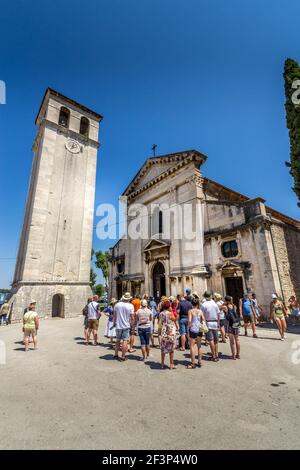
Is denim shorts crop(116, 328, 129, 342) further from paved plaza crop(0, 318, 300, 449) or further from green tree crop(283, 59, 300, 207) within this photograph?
green tree crop(283, 59, 300, 207)

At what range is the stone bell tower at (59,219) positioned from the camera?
16.8 m

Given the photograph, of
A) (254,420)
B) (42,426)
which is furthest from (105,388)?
(254,420)

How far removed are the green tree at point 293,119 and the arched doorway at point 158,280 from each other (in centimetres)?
1149

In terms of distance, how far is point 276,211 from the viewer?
16.4m

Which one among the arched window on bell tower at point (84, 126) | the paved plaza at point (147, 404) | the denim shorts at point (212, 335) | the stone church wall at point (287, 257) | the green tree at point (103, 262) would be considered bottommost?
the paved plaza at point (147, 404)

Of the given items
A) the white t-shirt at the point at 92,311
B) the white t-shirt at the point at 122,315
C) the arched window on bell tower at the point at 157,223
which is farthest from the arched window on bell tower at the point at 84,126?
the white t-shirt at the point at 122,315

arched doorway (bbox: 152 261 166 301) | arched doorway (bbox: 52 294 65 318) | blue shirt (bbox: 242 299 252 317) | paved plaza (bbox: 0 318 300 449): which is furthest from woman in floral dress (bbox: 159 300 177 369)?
arched doorway (bbox: 52 294 65 318)

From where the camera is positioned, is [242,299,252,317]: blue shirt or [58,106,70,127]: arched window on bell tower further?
[58,106,70,127]: arched window on bell tower

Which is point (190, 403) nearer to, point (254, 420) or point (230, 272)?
point (254, 420)

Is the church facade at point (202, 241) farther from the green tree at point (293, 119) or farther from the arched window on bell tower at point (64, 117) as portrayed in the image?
the arched window on bell tower at point (64, 117)

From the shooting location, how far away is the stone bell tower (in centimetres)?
1680

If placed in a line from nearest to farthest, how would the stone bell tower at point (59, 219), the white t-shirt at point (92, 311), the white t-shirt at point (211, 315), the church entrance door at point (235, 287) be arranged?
the white t-shirt at point (211, 315) < the white t-shirt at point (92, 311) < the church entrance door at point (235, 287) < the stone bell tower at point (59, 219)

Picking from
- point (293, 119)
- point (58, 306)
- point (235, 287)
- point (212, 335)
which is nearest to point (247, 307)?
point (212, 335)

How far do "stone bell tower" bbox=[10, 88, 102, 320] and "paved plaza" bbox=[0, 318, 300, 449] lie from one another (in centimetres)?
1123
